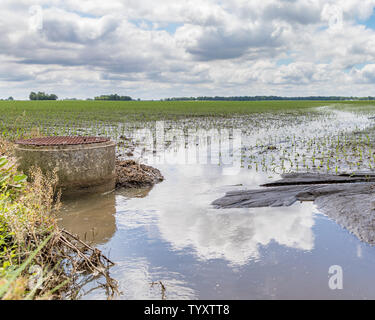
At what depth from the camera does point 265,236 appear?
5.52m

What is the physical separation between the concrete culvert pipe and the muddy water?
331 mm

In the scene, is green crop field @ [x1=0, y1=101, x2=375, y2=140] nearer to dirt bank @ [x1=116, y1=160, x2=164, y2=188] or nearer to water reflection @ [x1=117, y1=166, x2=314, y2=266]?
dirt bank @ [x1=116, y1=160, x2=164, y2=188]

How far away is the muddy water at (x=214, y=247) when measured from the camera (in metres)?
4.04

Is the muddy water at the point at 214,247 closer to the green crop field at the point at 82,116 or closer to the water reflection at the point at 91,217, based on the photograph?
the water reflection at the point at 91,217

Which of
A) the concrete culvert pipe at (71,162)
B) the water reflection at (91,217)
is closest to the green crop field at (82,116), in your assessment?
the concrete culvert pipe at (71,162)

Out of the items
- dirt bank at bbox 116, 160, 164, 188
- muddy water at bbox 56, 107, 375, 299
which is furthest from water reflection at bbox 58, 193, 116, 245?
dirt bank at bbox 116, 160, 164, 188

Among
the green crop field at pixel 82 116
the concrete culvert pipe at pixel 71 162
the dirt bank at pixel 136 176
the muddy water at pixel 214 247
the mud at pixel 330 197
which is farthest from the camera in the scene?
the green crop field at pixel 82 116

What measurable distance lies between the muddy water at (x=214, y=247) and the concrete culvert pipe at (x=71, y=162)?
1.09 ft

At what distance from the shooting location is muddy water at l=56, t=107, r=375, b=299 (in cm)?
404
